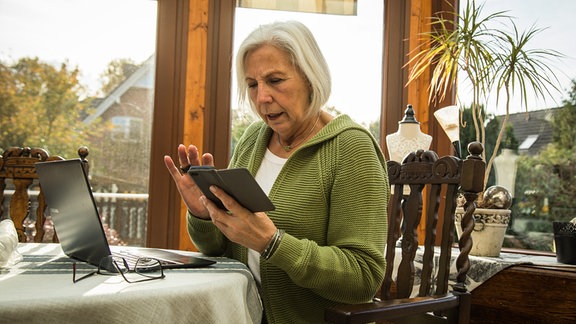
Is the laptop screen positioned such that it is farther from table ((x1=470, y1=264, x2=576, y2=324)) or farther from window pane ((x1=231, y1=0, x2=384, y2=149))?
window pane ((x1=231, y1=0, x2=384, y2=149))

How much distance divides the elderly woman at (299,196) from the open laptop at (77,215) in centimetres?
17

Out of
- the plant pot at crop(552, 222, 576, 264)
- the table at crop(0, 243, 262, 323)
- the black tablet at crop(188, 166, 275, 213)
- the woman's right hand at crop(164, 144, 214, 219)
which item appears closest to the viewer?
the table at crop(0, 243, 262, 323)

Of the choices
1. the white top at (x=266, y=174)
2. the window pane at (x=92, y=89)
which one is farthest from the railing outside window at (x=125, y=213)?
the white top at (x=266, y=174)

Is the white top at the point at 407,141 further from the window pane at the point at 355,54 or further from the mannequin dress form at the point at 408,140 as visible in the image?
the window pane at the point at 355,54

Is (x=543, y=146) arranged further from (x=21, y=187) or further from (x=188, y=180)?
(x=21, y=187)

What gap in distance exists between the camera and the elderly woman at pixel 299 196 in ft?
4.03

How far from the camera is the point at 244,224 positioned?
1183mm

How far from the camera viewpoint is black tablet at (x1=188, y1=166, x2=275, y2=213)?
1.05 m

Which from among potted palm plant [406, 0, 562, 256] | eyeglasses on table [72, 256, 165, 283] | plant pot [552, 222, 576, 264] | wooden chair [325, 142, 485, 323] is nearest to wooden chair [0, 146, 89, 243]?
eyeglasses on table [72, 256, 165, 283]

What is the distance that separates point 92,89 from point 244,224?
7.32ft

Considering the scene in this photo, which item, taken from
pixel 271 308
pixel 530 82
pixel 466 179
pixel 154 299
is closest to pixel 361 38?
pixel 530 82

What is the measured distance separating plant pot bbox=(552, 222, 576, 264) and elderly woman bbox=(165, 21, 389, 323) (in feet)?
3.43

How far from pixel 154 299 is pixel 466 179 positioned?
0.82 meters

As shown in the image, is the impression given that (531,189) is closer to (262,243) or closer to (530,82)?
(530,82)
